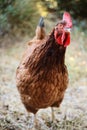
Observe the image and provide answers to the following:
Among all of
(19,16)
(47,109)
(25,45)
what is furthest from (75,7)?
(47,109)

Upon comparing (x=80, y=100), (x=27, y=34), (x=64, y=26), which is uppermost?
(x=64, y=26)

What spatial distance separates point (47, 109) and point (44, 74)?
141cm

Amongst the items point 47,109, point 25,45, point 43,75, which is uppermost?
point 43,75

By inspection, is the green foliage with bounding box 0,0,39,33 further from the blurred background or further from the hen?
the hen

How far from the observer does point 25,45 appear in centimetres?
761

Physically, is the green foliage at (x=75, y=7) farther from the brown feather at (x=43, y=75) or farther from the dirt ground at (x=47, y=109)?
the brown feather at (x=43, y=75)

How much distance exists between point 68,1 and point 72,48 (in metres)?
1.55

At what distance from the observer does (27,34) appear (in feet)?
26.8

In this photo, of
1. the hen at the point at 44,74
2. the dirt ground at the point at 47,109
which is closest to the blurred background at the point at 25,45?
the dirt ground at the point at 47,109

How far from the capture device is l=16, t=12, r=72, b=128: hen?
13.4 feet

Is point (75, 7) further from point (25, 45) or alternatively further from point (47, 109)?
point (47, 109)

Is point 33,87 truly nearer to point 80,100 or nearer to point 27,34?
point 80,100

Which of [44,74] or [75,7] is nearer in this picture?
[44,74]

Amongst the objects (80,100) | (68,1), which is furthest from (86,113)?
(68,1)
